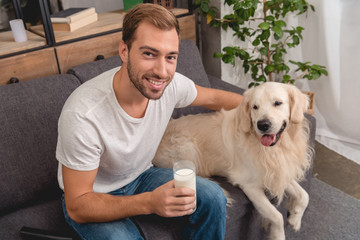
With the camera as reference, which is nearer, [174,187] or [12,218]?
[174,187]

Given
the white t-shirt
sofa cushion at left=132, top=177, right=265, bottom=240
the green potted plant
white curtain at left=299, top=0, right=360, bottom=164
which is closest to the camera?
the white t-shirt

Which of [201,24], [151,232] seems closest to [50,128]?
[151,232]

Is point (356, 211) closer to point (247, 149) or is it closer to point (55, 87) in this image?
point (247, 149)

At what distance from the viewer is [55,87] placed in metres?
1.86

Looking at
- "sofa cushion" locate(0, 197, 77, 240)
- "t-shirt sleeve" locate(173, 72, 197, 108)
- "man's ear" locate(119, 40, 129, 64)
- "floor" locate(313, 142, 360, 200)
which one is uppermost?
"man's ear" locate(119, 40, 129, 64)

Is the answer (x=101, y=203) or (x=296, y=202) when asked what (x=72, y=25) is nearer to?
(x=101, y=203)

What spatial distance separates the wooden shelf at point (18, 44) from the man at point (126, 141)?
786 millimetres

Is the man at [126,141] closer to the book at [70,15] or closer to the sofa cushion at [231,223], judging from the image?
the sofa cushion at [231,223]

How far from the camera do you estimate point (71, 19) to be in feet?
7.27

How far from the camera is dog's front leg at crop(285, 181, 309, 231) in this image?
190 cm

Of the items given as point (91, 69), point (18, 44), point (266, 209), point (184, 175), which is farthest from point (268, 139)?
point (18, 44)

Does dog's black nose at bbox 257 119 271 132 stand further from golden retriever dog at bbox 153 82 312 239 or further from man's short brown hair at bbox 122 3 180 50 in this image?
man's short brown hair at bbox 122 3 180 50

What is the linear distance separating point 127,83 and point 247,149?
726mm

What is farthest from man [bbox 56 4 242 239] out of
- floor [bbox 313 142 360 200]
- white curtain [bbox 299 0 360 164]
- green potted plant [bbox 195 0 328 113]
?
white curtain [bbox 299 0 360 164]
